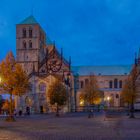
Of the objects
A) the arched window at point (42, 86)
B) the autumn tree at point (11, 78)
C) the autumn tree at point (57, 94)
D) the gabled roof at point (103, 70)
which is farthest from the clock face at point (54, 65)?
the autumn tree at point (11, 78)

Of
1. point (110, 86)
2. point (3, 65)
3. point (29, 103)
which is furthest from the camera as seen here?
point (110, 86)

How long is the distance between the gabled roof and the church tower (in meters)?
21.3

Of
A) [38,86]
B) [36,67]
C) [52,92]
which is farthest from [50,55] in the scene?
[52,92]

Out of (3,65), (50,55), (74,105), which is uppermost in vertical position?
(50,55)

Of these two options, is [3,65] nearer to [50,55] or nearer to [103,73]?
[50,55]

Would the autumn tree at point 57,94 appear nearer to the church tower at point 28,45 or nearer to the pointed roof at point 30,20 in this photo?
the church tower at point 28,45

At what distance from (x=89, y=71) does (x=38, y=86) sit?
126 feet

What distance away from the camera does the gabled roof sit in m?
132

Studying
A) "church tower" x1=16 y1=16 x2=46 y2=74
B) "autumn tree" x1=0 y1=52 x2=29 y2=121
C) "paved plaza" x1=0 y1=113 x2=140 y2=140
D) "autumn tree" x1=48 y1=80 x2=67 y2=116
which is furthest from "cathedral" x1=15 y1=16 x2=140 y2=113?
"paved plaza" x1=0 y1=113 x2=140 y2=140

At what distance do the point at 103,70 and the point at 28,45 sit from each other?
35.7 meters

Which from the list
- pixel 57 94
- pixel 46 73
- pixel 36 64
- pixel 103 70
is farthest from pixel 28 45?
pixel 57 94

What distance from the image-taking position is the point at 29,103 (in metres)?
98.6

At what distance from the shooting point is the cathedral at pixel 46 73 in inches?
3868

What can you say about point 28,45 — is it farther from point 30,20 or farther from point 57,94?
point 57,94
